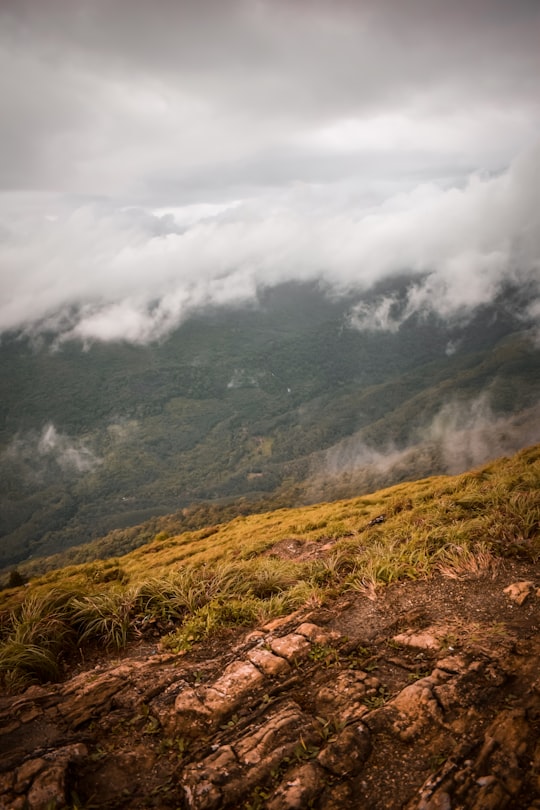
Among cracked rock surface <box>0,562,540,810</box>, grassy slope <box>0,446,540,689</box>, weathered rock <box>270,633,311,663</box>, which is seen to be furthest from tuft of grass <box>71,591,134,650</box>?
weathered rock <box>270,633,311,663</box>

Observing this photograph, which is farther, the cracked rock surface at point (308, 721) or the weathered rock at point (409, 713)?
the weathered rock at point (409, 713)

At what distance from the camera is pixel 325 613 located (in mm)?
8008

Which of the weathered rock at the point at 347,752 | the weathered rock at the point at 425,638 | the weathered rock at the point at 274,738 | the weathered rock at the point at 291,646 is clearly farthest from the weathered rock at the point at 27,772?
the weathered rock at the point at 425,638

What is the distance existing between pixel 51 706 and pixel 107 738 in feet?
3.88

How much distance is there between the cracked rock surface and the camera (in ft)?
14.3

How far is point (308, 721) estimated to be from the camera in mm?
5309

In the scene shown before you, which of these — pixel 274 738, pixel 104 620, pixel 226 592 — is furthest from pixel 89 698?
pixel 226 592

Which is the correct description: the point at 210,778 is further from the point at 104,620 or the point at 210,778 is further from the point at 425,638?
the point at 104,620

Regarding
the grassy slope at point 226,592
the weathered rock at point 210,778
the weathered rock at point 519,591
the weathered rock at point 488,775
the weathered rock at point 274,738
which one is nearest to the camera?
the weathered rock at point 488,775

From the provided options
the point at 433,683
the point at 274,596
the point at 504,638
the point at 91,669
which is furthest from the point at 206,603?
the point at 504,638

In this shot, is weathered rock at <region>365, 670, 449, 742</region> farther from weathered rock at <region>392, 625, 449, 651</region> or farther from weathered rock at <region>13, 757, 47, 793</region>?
weathered rock at <region>13, 757, 47, 793</region>

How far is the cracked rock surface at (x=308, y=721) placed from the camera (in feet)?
14.3

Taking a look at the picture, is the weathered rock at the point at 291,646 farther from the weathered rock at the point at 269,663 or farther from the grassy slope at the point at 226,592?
the grassy slope at the point at 226,592

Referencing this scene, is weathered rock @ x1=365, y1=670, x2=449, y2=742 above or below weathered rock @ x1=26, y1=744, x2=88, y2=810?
below
